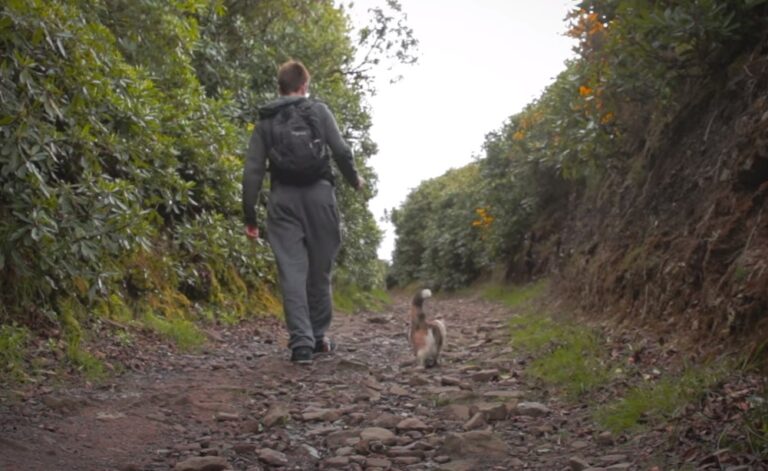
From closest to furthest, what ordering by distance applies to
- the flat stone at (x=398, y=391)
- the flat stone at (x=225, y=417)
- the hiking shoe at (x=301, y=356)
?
the flat stone at (x=225, y=417)
the flat stone at (x=398, y=391)
the hiking shoe at (x=301, y=356)

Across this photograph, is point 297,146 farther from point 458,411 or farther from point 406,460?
point 406,460

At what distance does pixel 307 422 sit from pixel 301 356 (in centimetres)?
211

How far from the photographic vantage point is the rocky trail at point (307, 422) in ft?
14.4

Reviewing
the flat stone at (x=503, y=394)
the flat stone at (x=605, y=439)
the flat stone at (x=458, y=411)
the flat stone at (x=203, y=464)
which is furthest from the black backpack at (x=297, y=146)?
the flat stone at (x=605, y=439)

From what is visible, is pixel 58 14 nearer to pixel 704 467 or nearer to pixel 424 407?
pixel 424 407

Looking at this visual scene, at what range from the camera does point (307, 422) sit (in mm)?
5391

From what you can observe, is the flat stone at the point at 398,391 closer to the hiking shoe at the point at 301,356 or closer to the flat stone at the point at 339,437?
the hiking shoe at the point at 301,356

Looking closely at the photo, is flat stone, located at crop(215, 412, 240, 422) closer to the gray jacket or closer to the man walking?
the man walking

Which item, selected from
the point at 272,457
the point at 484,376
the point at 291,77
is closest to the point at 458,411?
the point at 484,376

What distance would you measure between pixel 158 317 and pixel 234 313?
6.59 ft

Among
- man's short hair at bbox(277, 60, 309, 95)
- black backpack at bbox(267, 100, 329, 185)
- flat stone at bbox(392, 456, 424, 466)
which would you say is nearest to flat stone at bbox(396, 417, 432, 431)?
flat stone at bbox(392, 456, 424, 466)

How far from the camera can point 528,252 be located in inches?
756

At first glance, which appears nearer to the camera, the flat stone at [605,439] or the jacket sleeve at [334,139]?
the flat stone at [605,439]

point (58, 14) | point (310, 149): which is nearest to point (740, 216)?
point (310, 149)
